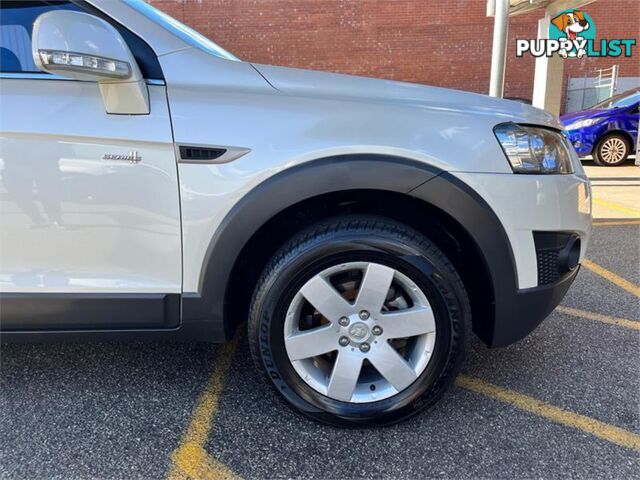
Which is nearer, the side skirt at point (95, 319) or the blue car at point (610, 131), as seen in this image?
the side skirt at point (95, 319)

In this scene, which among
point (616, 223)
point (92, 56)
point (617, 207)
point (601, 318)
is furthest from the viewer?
point (617, 207)

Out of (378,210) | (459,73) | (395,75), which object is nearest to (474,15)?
(459,73)

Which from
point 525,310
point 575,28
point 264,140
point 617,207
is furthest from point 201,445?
point 575,28

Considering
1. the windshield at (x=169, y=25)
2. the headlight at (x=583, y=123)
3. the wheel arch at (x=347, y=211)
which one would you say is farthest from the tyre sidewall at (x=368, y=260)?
the headlight at (x=583, y=123)

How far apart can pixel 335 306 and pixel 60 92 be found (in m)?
1.29

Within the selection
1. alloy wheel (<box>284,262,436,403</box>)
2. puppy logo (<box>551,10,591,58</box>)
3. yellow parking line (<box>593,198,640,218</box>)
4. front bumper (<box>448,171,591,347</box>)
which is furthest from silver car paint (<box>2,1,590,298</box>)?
puppy logo (<box>551,10,591,58</box>)

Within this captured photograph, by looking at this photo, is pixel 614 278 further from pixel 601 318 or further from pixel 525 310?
pixel 525 310

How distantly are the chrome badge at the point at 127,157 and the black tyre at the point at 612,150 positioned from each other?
9.96 metres

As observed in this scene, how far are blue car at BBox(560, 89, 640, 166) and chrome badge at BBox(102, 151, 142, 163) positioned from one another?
373 inches

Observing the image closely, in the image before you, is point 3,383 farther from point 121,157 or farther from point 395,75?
point 395,75

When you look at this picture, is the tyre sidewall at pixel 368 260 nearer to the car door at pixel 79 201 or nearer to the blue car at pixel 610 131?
the car door at pixel 79 201

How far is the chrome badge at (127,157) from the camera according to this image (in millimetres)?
1766

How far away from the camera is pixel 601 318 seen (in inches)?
118

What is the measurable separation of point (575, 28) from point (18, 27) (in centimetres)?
1718
